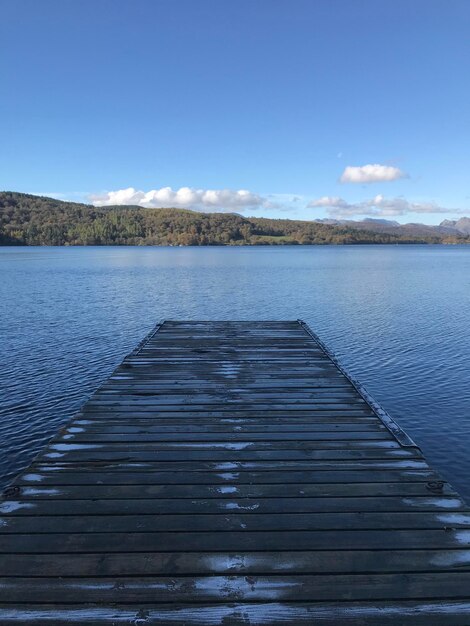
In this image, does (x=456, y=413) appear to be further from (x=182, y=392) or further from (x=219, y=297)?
(x=219, y=297)

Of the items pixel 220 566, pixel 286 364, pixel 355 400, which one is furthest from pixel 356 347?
pixel 220 566

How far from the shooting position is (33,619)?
372 cm

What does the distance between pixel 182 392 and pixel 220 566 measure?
18.7 feet

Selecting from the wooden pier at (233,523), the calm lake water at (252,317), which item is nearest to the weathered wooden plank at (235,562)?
the wooden pier at (233,523)

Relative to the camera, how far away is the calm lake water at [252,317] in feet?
43.9

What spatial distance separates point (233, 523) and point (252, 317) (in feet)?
84.6

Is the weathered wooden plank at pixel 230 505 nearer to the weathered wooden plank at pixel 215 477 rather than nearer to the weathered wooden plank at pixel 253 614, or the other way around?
the weathered wooden plank at pixel 215 477

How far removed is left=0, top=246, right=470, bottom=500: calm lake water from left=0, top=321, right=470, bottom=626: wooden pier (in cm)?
503

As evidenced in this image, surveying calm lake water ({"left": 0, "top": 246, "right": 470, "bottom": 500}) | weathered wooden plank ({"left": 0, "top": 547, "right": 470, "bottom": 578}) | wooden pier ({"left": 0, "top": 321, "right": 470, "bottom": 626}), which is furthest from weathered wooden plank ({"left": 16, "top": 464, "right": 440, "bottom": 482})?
calm lake water ({"left": 0, "top": 246, "right": 470, "bottom": 500})

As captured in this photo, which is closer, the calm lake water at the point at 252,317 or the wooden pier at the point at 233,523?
the wooden pier at the point at 233,523

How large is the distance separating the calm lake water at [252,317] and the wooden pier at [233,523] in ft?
16.5

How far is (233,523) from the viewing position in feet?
16.5

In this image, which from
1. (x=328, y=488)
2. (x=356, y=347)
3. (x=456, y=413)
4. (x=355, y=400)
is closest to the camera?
(x=328, y=488)

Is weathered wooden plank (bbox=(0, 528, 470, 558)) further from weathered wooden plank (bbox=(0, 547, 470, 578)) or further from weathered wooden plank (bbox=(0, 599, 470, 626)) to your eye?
weathered wooden plank (bbox=(0, 599, 470, 626))
